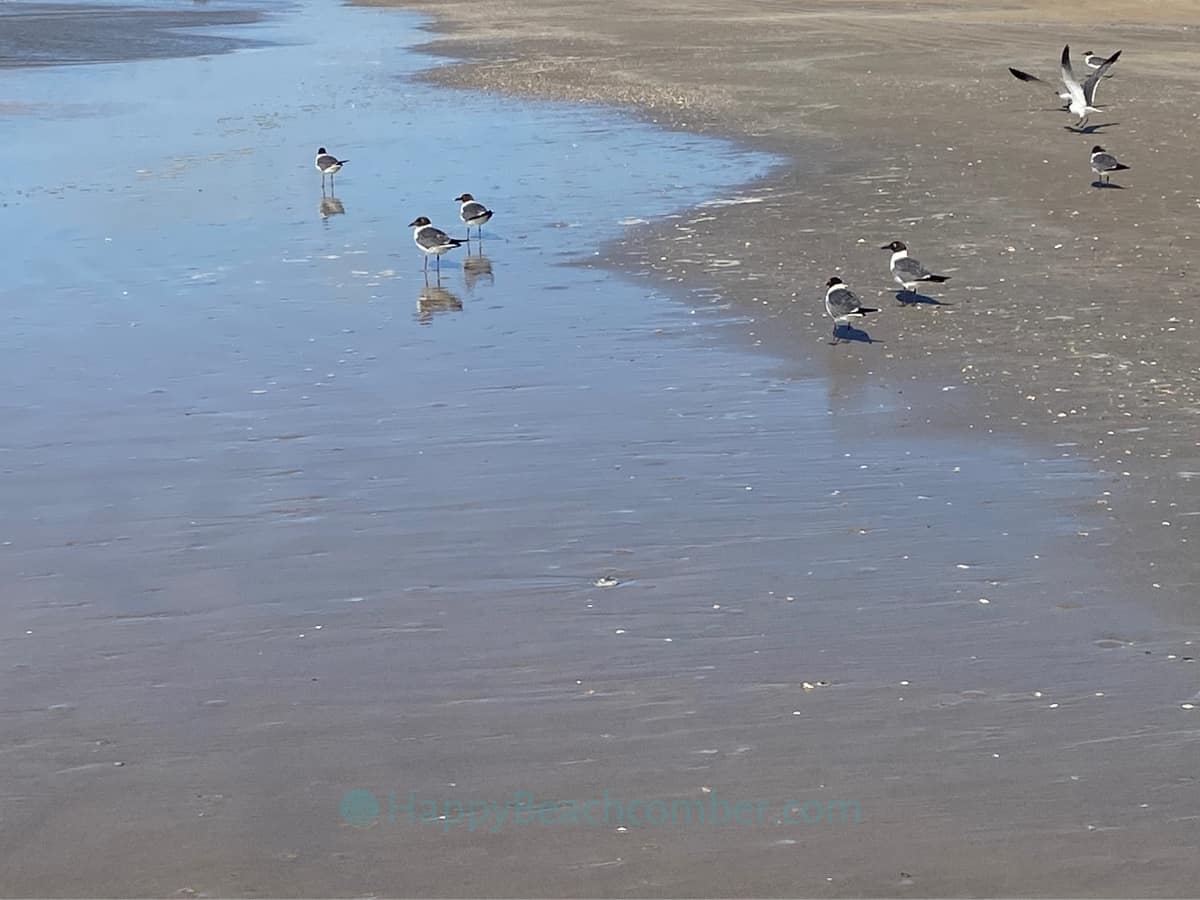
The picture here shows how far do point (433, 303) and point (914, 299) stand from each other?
3.37 metres

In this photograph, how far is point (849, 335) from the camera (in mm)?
10828

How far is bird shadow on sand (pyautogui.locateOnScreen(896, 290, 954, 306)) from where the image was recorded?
1157 centimetres

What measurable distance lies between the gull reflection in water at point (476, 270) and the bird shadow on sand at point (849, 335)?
2923 millimetres

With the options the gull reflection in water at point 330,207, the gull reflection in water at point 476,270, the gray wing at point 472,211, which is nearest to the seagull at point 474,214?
the gray wing at point 472,211

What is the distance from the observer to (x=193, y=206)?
15945 millimetres

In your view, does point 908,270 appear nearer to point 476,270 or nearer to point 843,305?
point 843,305

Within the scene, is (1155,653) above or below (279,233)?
above

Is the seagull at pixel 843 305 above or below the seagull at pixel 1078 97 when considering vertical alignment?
above

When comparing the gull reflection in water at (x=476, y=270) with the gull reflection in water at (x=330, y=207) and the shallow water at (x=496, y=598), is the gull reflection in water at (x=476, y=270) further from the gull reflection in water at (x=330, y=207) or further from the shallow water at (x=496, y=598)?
the gull reflection in water at (x=330, y=207)

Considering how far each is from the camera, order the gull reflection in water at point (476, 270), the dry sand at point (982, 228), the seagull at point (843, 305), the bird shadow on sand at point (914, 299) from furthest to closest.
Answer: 1. the gull reflection in water at point (476, 270)
2. the bird shadow on sand at point (914, 299)
3. the seagull at point (843, 305)
4. the dry sand at point (982, 228)

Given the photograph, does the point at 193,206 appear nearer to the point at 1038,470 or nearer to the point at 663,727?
the point at 1038,470

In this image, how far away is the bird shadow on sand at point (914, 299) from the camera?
11.6m

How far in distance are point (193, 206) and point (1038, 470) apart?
10.1 meters

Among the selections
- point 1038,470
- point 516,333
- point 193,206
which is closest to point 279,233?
point 193,206
